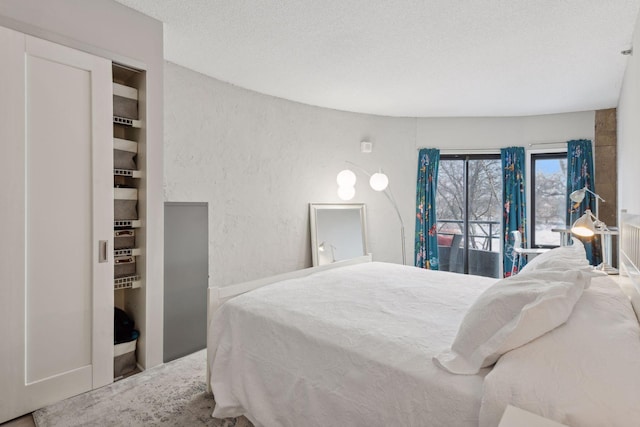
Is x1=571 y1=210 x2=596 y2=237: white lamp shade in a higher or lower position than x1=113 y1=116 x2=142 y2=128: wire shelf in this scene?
lower

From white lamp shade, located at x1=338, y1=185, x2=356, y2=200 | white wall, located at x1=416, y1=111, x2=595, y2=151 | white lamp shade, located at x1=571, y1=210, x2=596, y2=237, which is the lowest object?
white lamp shade, located at x1=571, y1=210, x2=596, y2=237

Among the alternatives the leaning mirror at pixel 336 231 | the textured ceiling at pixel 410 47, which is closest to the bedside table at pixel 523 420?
the textured ceiling at pixel 410 47

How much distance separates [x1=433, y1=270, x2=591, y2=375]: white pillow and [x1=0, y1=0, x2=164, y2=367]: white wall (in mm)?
2017

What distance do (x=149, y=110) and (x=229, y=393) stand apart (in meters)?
1.93

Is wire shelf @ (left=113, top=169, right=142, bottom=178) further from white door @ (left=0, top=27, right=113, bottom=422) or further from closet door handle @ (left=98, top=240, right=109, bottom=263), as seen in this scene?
closet door handle @ (left=98, top=240, right=109, bottom=263)

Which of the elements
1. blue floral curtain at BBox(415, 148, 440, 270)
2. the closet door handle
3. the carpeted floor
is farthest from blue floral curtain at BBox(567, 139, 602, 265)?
the closet door handle

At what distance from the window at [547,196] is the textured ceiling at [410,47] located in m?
0.87

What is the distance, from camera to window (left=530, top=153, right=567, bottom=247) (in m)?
4.46

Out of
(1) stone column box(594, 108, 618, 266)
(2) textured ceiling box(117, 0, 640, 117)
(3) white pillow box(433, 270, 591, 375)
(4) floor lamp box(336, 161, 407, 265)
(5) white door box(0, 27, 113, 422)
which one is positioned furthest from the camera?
(4) floor lamp box(336, 161, 407, 265)

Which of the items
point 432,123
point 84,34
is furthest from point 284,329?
point 432,123

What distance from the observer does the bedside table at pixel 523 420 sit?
2.89 ft

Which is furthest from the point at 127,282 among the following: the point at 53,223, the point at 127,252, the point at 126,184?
the point at 126,184

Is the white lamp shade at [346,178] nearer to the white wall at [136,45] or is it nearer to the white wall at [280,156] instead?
the white wall at [280,156]

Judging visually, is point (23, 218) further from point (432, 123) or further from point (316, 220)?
point (432, 123)
